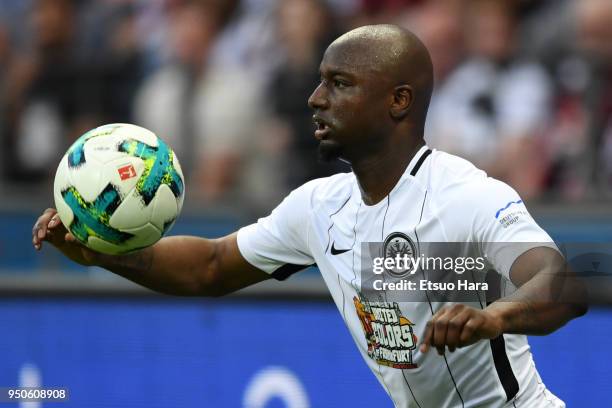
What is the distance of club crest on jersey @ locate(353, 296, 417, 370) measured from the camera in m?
4.68

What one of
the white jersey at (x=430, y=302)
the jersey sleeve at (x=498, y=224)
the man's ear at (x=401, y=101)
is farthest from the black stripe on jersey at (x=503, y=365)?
the man's ear at (x=401, y=101)

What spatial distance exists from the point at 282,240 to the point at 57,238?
1.02 meters

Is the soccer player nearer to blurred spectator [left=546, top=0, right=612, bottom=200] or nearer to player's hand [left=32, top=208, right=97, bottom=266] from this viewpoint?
player's hand [left=32, top=208, right=97, bottom=266]

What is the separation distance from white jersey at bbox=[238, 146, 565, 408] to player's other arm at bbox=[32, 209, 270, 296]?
562 millimetres

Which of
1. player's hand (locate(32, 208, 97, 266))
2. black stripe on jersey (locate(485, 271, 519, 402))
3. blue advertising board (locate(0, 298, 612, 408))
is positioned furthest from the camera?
blue advertising board (locate(0, 298, 612, 408))

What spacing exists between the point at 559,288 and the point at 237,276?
1820 mm

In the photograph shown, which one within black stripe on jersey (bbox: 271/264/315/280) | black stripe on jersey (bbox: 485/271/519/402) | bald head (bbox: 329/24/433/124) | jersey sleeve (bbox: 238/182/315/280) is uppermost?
bald head (bbox: 329/24/433/124)

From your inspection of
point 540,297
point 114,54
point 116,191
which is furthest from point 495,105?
point 540,297

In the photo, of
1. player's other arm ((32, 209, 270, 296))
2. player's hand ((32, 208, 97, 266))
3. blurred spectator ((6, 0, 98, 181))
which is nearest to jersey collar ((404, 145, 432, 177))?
player's other arm ((32, 209, 270, 296))

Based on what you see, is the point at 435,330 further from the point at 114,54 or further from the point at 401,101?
the point at 114,54

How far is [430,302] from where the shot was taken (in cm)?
463

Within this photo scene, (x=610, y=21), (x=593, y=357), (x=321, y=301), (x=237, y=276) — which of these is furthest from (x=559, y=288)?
(x=610, y=21)

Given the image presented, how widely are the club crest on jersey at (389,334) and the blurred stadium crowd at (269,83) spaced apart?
2697 mm

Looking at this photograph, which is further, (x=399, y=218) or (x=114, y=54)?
(x=114, y=54)
